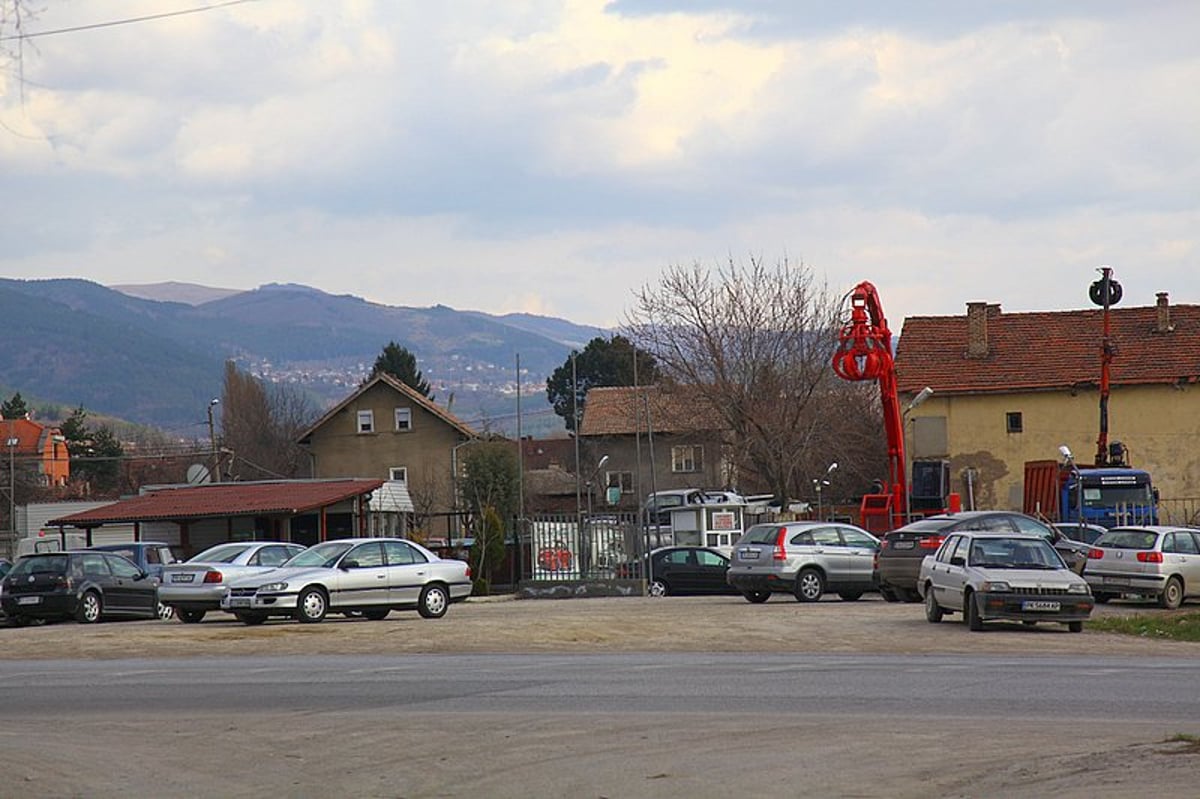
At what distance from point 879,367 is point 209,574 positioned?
17.6m

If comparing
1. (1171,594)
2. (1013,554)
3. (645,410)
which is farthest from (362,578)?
(645,410)

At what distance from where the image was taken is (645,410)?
234ft

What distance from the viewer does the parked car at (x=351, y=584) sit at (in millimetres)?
28078

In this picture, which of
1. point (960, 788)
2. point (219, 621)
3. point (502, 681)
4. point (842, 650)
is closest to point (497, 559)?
point (219, 621)

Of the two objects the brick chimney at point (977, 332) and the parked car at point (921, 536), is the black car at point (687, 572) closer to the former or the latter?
the parked car at point (921, 536)

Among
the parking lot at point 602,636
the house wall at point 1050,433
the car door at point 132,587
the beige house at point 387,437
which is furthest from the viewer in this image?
the beige house at point 387,437

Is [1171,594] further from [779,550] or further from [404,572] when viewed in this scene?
[404,572]

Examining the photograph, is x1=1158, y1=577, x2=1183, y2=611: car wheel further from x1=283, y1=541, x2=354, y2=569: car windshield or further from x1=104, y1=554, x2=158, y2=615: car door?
x1=104, y1=554, x2=158, y2=615: car door

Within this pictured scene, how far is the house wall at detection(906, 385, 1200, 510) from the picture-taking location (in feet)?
211

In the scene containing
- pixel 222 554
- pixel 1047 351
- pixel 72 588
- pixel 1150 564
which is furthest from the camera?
pixel 1047 351

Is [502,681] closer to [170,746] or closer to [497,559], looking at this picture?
A: [170,746]

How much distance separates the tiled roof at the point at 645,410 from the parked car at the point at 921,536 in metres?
34.9

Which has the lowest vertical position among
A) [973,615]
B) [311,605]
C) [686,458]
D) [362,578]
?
[973,615]

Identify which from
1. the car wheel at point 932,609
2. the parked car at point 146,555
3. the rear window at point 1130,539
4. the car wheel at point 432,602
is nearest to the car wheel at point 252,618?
the car wheel at point 432,602
